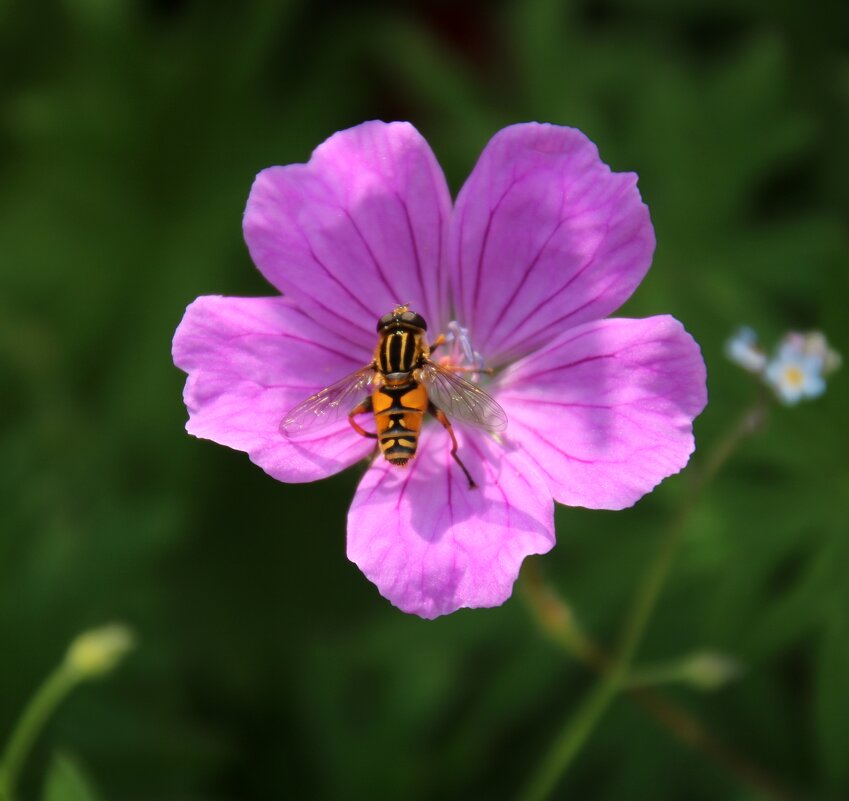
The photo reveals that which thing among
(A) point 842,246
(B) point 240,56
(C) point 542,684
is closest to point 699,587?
(C) point 542,684

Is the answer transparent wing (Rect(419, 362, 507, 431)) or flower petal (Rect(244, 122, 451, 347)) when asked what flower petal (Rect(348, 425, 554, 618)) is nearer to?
transparent wing (Rect(419, 362, 507, 431))

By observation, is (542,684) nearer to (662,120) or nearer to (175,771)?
(175,771)

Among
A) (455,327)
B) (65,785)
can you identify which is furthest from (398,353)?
(65,785)

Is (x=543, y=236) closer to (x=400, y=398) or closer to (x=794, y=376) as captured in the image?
(x=400, y=398)

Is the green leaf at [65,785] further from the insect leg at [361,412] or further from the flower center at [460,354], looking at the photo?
the flower center at [460,354]

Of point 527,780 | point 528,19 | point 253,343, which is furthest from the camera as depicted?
point 528,19

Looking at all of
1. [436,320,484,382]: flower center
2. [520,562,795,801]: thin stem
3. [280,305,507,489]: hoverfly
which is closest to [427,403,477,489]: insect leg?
[280,305,507,489]: hoverfly

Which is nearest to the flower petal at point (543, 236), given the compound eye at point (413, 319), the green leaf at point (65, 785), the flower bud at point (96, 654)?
the compound eye at point (413, 319)
